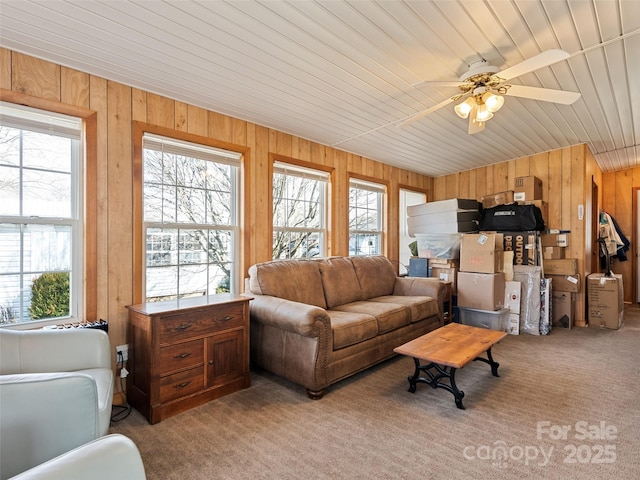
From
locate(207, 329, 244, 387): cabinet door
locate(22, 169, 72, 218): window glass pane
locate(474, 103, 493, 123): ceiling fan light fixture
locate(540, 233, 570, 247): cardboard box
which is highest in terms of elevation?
locate(474, 103, 493, 123): ceiling fan light fixture

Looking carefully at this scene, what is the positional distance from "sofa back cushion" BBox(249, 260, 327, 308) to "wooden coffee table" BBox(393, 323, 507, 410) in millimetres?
1050

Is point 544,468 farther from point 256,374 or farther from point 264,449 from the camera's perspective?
point 256,374

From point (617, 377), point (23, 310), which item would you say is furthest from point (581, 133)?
point (23, 310)

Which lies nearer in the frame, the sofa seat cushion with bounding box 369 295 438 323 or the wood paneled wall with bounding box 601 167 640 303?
the sofa seat cushion with bounding box 369 295 438 323

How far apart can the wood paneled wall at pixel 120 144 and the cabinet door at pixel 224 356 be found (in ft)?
2.40

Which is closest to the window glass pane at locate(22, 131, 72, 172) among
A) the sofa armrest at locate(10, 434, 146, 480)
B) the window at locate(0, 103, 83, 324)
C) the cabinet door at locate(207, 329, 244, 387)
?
the window at locate(0, 103, 83, 324)

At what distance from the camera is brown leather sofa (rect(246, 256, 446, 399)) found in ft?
8.44

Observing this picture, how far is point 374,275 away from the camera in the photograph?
419 cm

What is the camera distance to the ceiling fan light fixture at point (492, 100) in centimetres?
240

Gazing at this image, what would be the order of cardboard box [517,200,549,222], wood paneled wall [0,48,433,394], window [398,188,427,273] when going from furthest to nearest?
window [398,188,427,273] → cardboard box [517,200,549,222] → wood paneled wall [0,48,433,394]

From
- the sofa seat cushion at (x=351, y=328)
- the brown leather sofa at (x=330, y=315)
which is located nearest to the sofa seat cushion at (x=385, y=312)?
the brown leather sofa at (x=330, y=315)

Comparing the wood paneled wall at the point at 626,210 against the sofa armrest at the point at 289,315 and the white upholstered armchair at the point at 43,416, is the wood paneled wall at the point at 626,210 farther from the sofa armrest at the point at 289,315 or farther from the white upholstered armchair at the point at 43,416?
the white upholstered armchair at the point at 43,416

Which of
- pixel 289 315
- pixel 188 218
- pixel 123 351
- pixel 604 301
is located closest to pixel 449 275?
pixel 604 301

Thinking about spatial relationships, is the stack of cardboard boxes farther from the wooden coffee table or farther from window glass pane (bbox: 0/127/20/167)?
window glass pane (bbox: 0/127/20/167)
